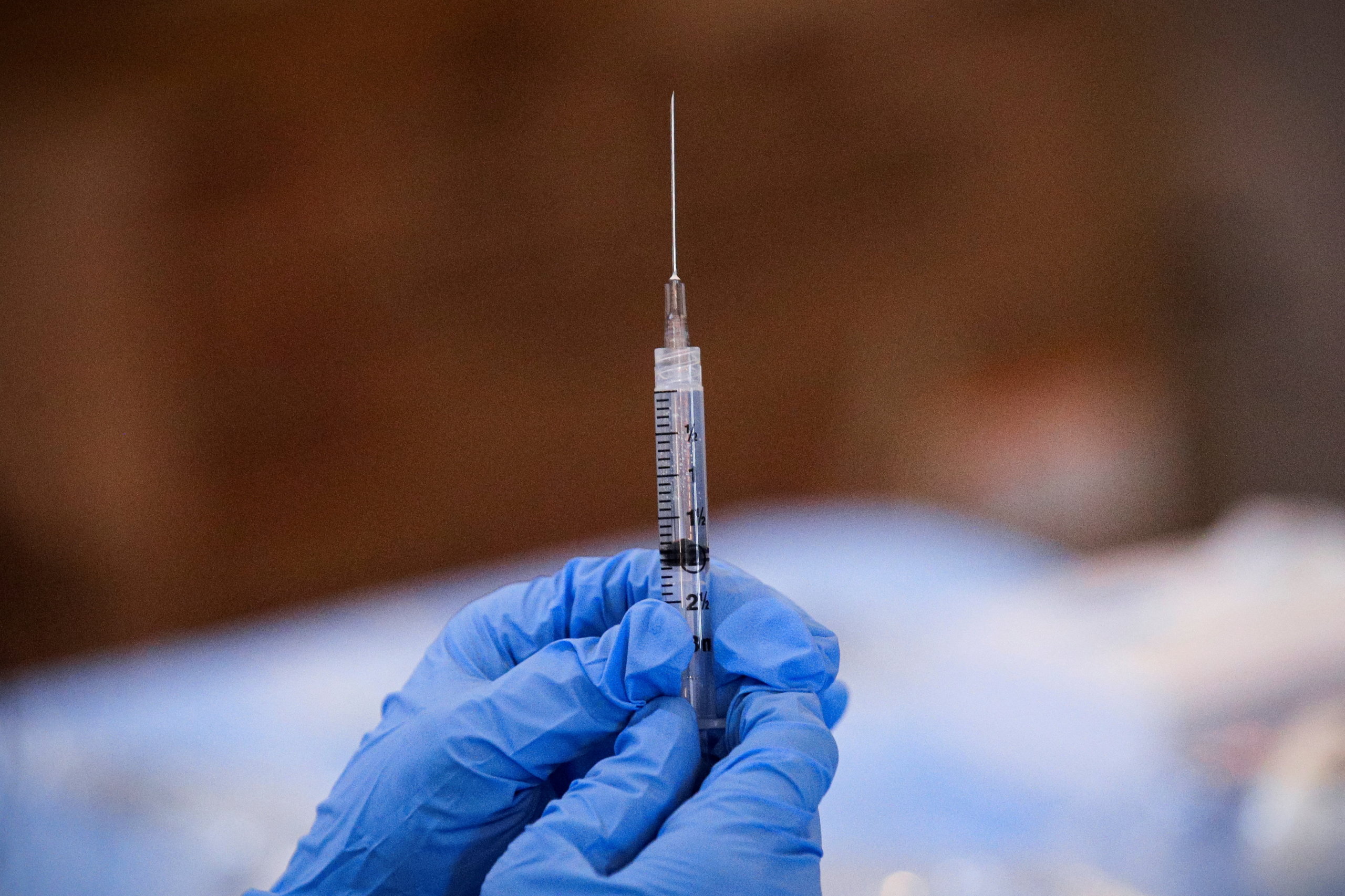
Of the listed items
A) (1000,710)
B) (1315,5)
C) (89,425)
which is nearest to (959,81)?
(1315,5)

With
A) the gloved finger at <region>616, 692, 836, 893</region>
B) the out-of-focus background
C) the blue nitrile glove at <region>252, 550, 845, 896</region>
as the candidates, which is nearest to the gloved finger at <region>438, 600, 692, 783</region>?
the blue nitrile glove at <region>252, 550, 845, 896</region>

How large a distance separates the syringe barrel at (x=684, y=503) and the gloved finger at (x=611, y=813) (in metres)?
0.11

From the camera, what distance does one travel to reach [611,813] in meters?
0.88

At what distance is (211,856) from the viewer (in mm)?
1736

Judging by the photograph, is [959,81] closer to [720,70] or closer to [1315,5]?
[720,70]

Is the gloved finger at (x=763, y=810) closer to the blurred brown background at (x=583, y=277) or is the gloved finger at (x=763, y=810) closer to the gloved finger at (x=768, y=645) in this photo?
the gloved finger at (x=768, y=645)

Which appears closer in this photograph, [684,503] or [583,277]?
[684,503]

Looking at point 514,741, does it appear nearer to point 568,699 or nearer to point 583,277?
point 568,699

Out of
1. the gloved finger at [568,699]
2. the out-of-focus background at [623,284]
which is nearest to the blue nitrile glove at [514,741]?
the gloved finger at [568,699]

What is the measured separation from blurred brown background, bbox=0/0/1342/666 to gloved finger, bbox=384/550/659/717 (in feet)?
1.67

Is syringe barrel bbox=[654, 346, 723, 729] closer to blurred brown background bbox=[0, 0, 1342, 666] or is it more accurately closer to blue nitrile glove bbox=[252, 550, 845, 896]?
blue nitrile glove bbox=[252, 550, 845, 896]

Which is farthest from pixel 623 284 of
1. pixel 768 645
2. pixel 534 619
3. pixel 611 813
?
pixel 611 813

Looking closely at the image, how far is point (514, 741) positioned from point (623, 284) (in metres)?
1.07

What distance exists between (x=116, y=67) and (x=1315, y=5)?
8.33ft
